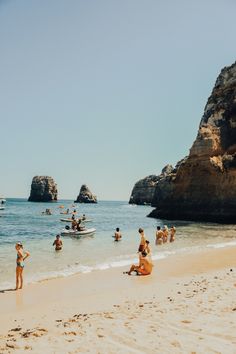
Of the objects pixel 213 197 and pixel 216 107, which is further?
pixel 216 107

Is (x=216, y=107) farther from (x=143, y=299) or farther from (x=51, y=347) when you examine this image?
(x=51, y=347)

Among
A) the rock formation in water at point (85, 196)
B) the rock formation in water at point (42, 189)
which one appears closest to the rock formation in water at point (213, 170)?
the rock formation in water at point (42, 189)

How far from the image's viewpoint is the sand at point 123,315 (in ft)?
19.3

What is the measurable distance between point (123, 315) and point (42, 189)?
15712 cm

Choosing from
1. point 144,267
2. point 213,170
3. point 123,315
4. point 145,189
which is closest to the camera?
point 123,315

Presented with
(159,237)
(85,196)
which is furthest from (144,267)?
(85,196)

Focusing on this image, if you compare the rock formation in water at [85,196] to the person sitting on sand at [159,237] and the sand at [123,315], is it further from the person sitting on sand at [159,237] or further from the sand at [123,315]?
the sand at [123,315]

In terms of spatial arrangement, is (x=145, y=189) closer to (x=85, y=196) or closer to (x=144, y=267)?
(x=85, y=196)

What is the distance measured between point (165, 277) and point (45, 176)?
14826 cm

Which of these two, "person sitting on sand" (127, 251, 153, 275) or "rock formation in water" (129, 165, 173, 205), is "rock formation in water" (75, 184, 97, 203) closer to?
"rock formation in water" (129, 165, 173, 205)

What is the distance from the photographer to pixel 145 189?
141625mm

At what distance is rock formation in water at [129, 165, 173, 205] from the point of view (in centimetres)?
13312

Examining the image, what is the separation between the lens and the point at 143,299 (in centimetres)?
966

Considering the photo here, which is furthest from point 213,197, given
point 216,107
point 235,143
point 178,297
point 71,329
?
point 71,329
